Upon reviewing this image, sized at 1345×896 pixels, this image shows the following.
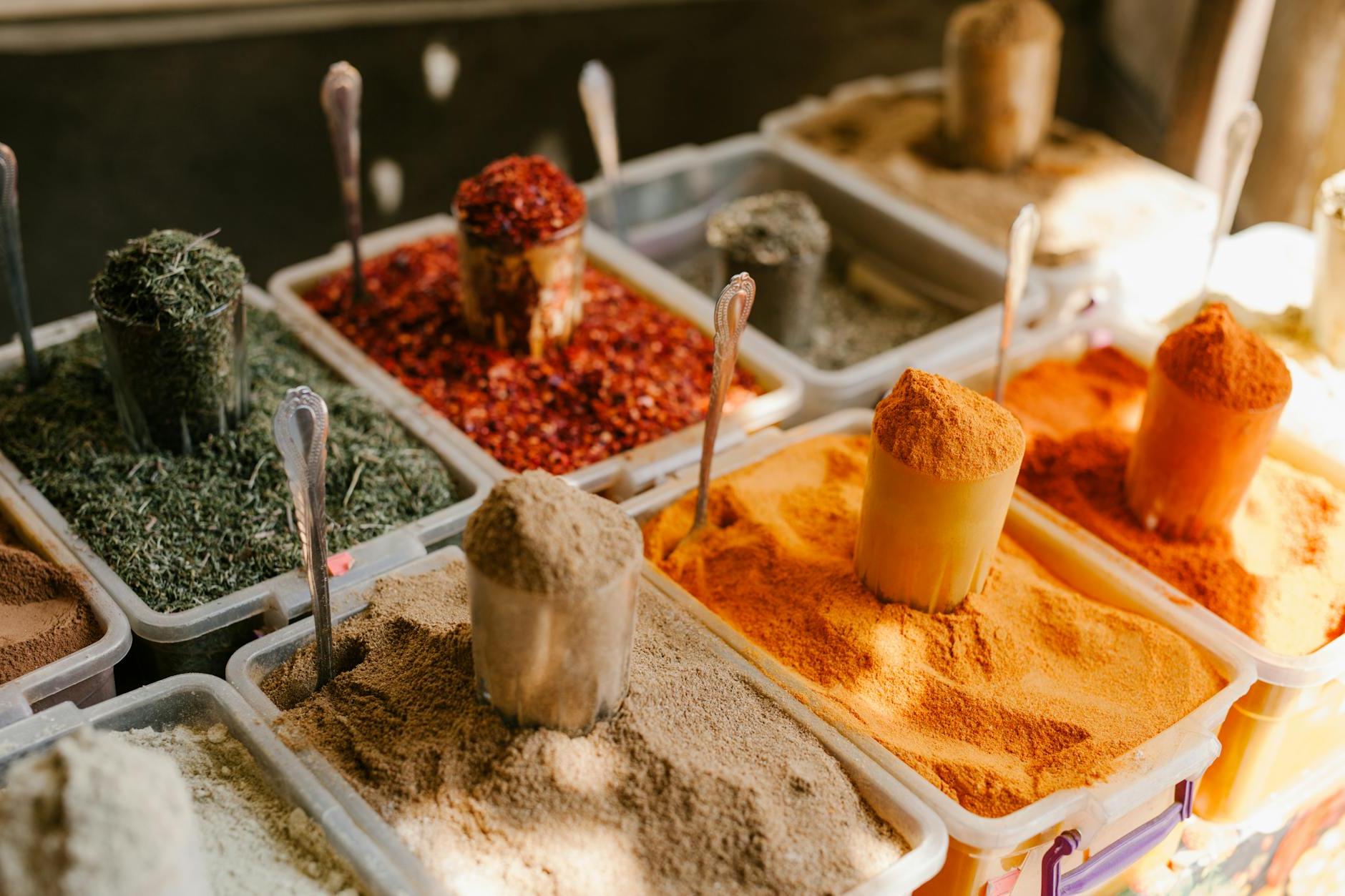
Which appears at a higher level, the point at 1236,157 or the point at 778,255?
the point at 1236,157

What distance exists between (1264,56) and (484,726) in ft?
6.22

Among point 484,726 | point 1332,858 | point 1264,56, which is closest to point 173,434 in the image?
point 484,726

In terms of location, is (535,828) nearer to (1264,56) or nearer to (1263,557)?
(1263,557)

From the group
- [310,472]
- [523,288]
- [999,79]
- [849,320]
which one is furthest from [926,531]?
[999,79]

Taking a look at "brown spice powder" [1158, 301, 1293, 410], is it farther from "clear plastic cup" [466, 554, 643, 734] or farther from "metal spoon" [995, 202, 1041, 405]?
"clear plastic cup" [466, 554, 643, 734]

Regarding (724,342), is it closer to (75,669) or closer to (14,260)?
(75,669)

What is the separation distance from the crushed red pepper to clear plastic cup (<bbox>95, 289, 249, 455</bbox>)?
26 cm

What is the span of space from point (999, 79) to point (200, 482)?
1390 millimetres

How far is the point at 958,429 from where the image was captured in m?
1.07

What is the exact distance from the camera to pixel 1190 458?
1.28 metres

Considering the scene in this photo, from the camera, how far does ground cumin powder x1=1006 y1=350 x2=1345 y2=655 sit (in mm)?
1246

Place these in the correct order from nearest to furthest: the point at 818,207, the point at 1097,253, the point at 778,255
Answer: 1. the point at 778,255
2. the point at 1097,253
3. the point at 818,207

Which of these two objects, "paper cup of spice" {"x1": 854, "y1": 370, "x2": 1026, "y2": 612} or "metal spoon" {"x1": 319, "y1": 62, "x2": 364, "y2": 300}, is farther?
"metal spoon" {"x1": 319, "y1": 62, "x2": 364, "y2": 300}

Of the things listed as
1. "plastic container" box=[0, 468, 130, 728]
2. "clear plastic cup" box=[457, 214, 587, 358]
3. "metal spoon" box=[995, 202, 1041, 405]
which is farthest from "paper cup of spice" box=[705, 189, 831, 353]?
"plastic container" box=[0, 468, 130, 728]
